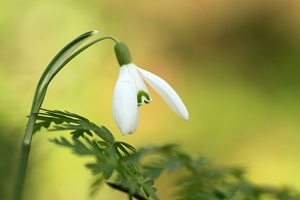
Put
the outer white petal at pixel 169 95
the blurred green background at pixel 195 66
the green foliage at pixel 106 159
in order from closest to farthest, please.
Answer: the green foliage at pixel 106 159, the outer white petal at pixel 169 95, the blurred green background at pixel 195 66

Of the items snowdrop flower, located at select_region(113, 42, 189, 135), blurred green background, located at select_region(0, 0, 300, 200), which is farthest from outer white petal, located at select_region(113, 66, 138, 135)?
blurred green background, located at select_region(0, 0, 300, 200)

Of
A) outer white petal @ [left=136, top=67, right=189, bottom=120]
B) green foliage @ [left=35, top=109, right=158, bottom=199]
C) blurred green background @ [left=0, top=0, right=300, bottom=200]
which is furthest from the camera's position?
blurred green background @ [left=0, top=0, right=300, bottom=200]

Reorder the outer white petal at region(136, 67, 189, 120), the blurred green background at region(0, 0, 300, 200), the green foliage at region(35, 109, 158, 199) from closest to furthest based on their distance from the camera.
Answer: the green foliage at region(35, 109, 158, 199), the outer white petal at region(136, 67, 189, 120), the blurred green background at region(0, 0, 300, 200)

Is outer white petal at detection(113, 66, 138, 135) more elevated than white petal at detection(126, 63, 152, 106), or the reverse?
white petal at detection(126, 63, 152, 106)

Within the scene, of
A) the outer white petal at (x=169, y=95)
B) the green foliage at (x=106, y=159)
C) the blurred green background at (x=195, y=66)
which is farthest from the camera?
the blurred green background at (x=195, y=66)

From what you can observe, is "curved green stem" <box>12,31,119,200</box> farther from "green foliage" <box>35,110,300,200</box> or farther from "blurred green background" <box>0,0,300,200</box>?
"blurred green background" <box>0,0,300,200</box>

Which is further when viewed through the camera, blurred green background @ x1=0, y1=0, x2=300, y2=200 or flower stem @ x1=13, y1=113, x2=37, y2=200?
blurred green background @ x1=0, y1=0, x2=300, y2=200

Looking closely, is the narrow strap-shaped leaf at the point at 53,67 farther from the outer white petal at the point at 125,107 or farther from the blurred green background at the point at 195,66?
the blurred green background at the point at 195,66

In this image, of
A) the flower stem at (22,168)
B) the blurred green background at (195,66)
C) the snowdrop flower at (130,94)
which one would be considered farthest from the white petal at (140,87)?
the blurred green background at (195,66)
